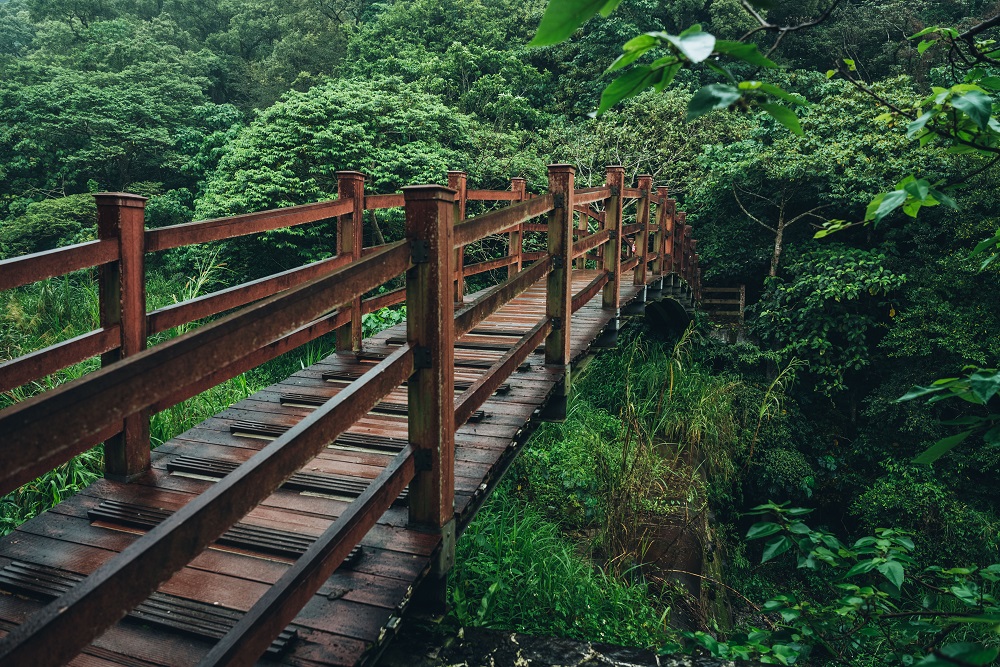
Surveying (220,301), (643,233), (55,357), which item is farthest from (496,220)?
(643,233)

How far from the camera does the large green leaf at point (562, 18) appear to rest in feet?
2.50

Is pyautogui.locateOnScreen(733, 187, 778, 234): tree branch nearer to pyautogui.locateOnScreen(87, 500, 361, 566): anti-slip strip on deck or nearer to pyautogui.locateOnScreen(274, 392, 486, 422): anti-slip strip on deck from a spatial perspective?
pyautogui.locateOnScreen(274, 392, 486, 422): anti-slip strip on deck

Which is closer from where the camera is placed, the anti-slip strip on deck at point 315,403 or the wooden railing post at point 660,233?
the anti-slip strip on deck at point 315,403

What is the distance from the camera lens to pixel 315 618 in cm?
185

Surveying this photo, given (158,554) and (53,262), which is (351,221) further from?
(158,554)

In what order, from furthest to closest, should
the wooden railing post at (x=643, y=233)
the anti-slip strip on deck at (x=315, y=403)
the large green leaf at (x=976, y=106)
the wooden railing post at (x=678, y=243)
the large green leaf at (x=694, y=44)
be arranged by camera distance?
the wooden railing post at (x=678, y=243), the wooden railing post at (x=643, y=233), the anti-slip strip on deck at (x=315, y=403), the large green leaf at (x=976, y=106), the large green leaf at (x=694, y=44)

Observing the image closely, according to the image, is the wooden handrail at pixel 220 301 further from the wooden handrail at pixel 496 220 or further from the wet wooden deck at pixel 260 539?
the wooden handrail at pixel 496 220

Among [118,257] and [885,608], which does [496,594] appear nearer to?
[885,608]

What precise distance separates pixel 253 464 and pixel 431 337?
2.49 ft

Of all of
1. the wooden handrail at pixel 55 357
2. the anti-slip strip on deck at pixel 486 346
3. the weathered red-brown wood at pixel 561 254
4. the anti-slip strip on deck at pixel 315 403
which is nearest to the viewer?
the wooden handrail at pixel 55 357

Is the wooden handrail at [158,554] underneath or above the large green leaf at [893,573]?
above

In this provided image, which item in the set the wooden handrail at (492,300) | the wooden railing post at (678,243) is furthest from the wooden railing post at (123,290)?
the wooden railing post at (678,243)

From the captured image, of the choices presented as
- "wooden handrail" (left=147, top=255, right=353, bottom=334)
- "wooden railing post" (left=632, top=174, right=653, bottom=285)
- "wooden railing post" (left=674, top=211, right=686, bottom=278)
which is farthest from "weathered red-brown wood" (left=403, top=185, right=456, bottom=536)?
"wooden railing post" (left=674, top=211, right=686, bottom=278)

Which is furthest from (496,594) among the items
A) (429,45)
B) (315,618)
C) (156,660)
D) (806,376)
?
(429,45)
